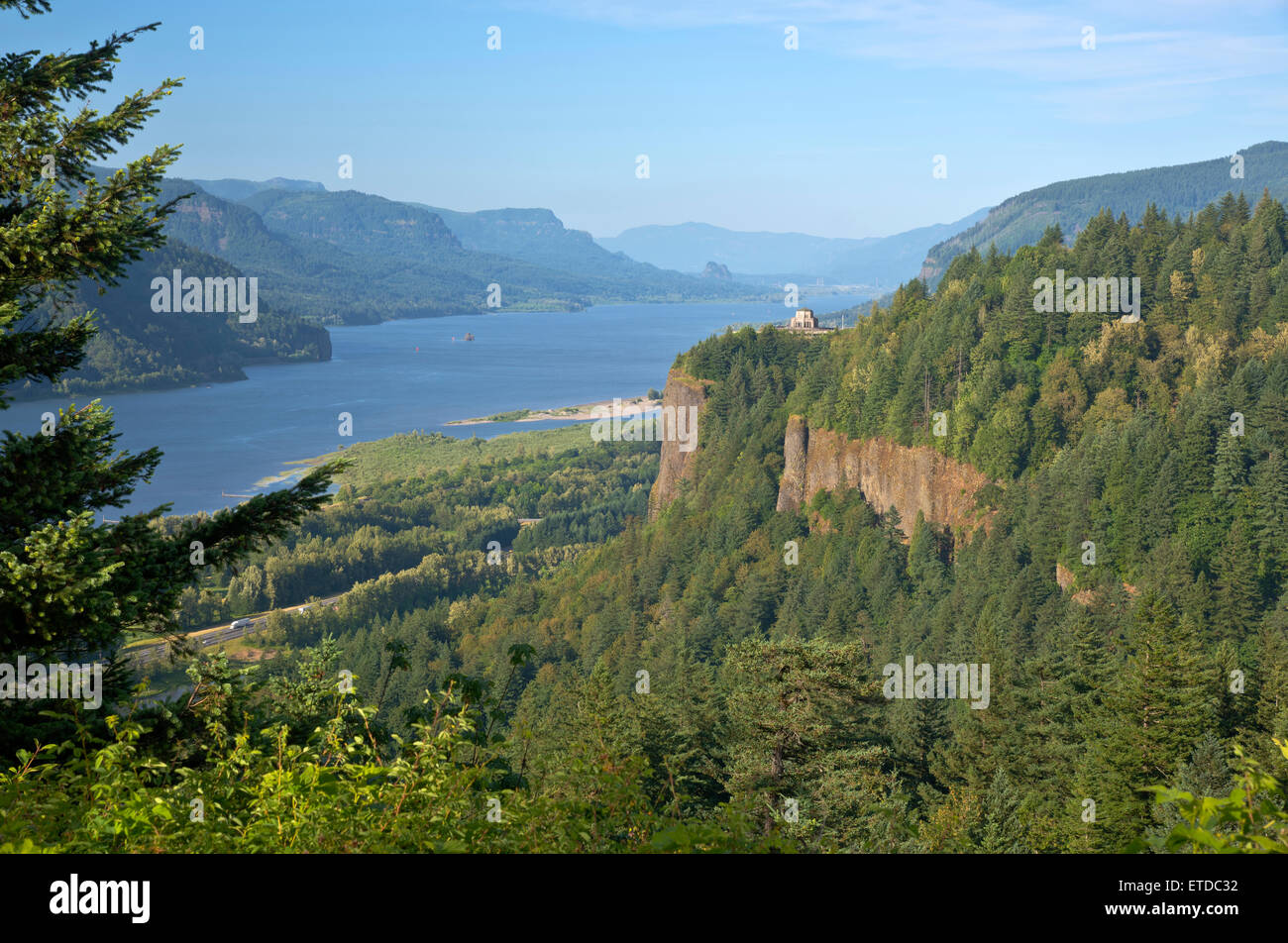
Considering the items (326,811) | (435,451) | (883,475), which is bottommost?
(435,451)

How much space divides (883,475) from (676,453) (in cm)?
2701

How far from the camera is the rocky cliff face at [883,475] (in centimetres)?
6388

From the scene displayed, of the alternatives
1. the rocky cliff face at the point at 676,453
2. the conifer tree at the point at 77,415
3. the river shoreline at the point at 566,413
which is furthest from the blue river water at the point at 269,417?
the conifer tree at the point at 77,415

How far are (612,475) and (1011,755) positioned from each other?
98634mm

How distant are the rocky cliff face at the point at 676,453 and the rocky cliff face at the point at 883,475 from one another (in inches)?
485

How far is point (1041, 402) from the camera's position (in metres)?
62.4

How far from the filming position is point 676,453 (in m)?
92.1

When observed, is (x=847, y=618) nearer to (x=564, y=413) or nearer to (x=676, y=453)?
(x=676, y=453)

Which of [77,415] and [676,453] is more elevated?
[77,415]

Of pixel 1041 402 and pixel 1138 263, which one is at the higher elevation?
pixel 1138 263

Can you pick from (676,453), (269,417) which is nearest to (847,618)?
(676,453)

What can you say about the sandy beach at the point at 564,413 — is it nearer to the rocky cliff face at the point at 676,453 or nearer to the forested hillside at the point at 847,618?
the forested hillside at the point at 847,618
